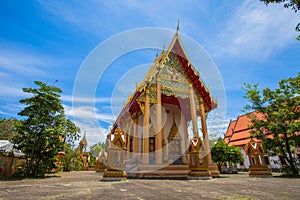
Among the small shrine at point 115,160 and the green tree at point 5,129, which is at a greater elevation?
the green tree at point 5,129

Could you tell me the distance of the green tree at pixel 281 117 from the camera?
10.8 m

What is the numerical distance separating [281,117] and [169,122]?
7.99 meters

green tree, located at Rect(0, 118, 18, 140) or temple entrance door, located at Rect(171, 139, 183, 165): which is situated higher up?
green tree, located at Rect(0, 118, 18, 140)

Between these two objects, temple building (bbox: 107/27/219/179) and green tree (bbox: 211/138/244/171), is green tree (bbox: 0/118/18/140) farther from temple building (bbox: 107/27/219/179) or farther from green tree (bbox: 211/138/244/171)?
green tree (bbox: 211/138/244/171)

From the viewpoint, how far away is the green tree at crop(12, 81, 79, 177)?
29.0ft

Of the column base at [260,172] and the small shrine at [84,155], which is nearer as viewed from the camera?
the column base at [260,172]

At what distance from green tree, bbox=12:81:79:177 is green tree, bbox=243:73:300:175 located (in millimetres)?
13707

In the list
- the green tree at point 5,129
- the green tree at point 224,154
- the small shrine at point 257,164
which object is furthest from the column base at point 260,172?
the green tree at point 5,129

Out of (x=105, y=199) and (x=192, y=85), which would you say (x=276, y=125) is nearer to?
(x=192, y=85)

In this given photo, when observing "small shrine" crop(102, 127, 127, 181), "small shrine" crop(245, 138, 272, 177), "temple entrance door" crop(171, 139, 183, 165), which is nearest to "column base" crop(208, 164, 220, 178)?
"small shrine" crop(245, 138, 272, 177)

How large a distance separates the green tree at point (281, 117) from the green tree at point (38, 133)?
1371 centimetres

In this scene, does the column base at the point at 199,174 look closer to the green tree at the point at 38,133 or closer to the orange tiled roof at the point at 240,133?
the green tree at the point at 38,133

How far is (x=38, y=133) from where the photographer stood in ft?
29.8

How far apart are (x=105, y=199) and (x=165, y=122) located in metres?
11.5
